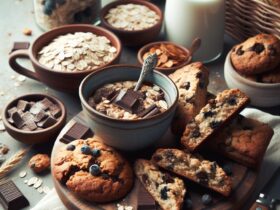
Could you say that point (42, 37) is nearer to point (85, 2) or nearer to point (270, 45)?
point (85, 2)

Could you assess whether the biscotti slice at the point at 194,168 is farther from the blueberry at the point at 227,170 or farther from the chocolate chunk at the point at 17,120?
the chocolate chunk at the point at 17,120

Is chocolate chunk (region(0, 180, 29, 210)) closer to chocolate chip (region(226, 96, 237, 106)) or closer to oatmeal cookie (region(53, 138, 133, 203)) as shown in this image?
oatmeal cookie (region(53, 138, 133, 203))

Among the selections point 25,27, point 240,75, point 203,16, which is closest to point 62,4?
point 25,27

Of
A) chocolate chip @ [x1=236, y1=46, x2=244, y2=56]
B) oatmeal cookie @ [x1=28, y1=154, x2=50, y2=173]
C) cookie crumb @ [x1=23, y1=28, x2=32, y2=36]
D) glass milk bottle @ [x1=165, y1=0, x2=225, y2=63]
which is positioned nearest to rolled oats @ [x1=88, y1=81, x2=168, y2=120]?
oatmeal cookie @ [x1=28, y1=154, x2=50, y2=173]

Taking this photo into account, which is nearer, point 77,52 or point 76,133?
point 76,133

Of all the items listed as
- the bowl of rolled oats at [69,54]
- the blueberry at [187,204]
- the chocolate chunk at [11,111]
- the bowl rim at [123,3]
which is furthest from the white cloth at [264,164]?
the bowl rim at [123,3]

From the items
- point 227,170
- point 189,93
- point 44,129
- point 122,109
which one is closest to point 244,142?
point 227,170

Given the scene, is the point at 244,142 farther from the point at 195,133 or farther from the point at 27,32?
the point at 27,32
